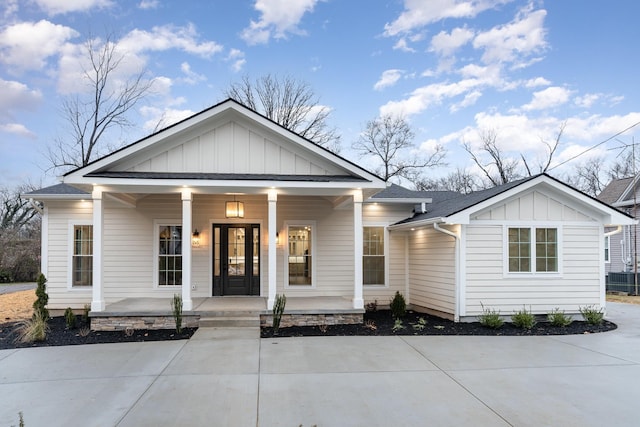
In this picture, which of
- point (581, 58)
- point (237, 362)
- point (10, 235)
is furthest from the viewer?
point (10, 235)

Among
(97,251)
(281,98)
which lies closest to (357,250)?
(97,251)

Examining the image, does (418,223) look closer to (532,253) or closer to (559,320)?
(532,253)

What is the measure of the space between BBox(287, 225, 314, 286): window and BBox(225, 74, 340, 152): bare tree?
1386cm

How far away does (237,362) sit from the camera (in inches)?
232

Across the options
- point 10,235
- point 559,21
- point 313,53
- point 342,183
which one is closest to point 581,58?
point 559,21

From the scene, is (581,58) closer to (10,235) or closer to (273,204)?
(273,204)

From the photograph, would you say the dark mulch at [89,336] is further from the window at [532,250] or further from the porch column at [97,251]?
the window at [532,250]

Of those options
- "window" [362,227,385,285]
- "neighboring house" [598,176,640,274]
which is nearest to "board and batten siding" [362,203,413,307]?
"window" [362,227,385,285]

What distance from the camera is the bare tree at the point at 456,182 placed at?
33.2m

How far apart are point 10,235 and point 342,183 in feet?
79.5

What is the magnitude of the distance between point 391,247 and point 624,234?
14.4 m

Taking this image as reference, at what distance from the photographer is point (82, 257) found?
10.5 metres

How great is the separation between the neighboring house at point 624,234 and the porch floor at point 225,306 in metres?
14.9

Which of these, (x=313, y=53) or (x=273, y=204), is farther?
(x=313, y=53)
